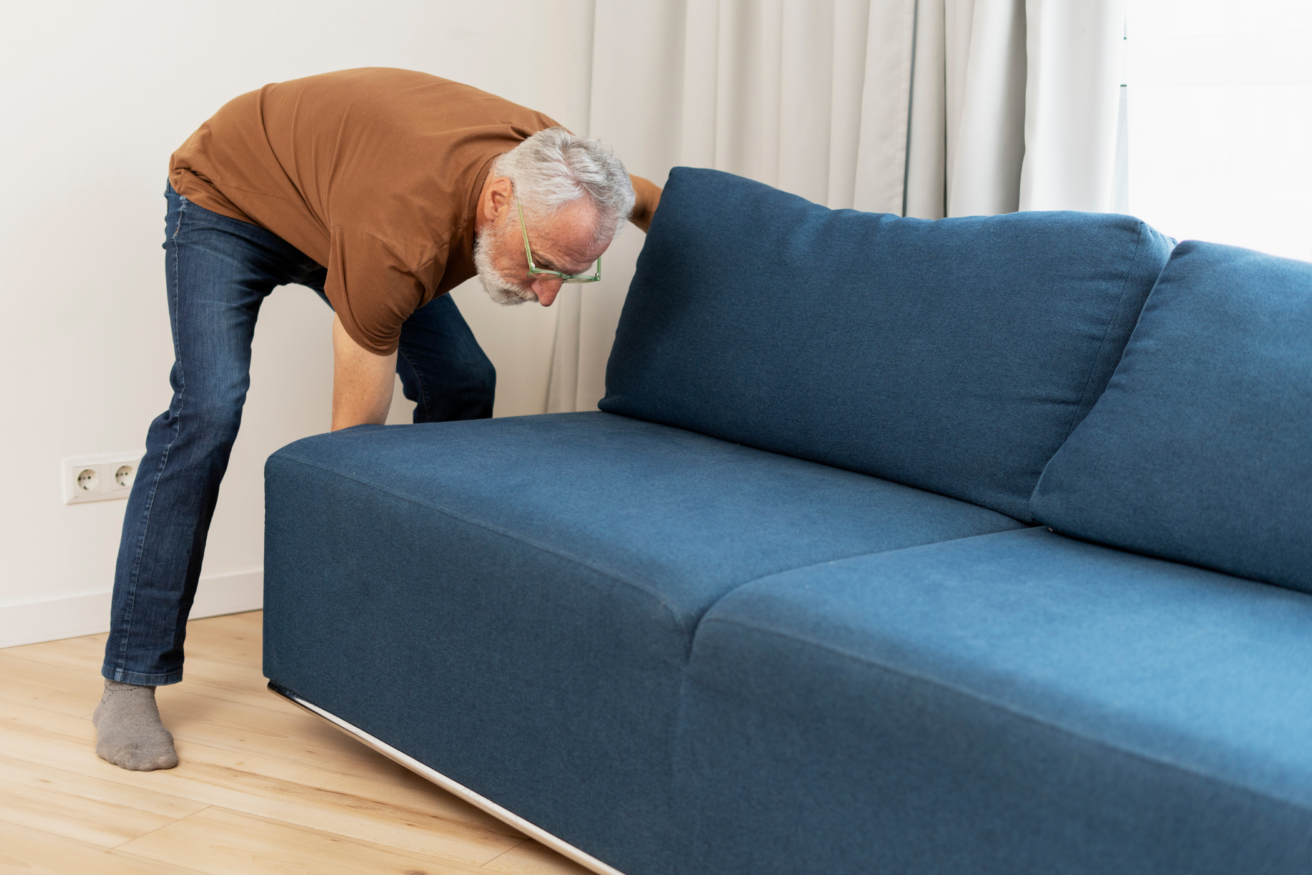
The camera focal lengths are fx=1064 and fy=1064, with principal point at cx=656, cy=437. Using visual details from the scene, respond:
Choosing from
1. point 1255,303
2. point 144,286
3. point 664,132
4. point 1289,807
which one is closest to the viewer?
point 1289,807

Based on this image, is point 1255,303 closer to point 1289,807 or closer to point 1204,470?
point 1204,470

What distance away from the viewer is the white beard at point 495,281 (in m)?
1.78

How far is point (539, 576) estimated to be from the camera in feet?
4.25

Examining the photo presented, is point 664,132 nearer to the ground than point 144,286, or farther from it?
farther from it

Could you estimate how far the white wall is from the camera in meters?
2.08

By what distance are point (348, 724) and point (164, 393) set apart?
1.02m

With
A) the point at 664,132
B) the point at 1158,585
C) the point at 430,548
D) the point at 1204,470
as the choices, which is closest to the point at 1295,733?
the point at 1158,585

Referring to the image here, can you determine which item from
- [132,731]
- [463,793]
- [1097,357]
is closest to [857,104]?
[1097,357]

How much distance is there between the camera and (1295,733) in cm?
84

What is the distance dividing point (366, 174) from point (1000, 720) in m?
1.25

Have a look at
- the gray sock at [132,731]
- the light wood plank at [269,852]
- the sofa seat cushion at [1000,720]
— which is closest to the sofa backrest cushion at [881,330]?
the sofa seat cushion at [1000,720]

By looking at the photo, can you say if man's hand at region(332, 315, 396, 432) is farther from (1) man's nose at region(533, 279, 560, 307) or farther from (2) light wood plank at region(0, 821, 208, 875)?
(2) light wood plank at region(0, 821, 208, 875)

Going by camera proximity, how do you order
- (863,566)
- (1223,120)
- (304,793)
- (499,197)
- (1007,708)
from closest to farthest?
(1007,708) < (863,566) < (304,793) < (499,197) < (1223,120)

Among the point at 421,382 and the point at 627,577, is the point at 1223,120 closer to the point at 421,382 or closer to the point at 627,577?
the point at 627,577
